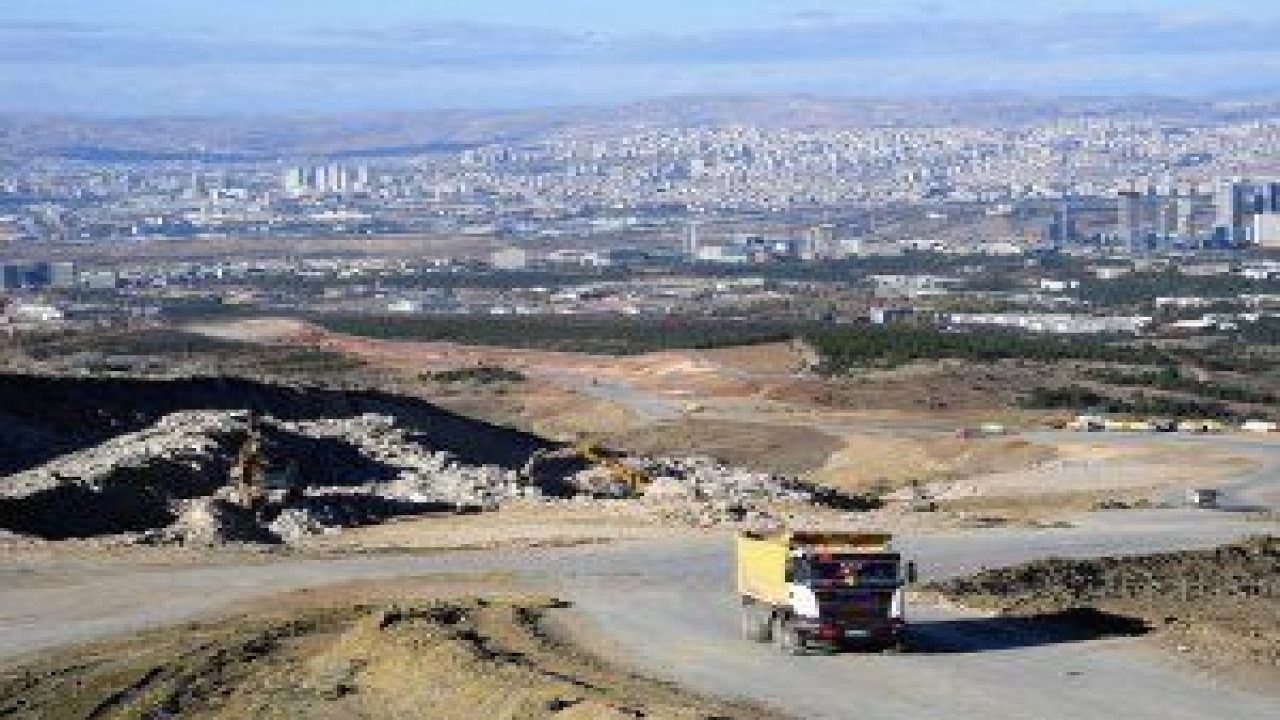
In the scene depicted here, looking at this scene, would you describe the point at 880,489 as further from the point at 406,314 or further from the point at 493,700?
the point at 406,314

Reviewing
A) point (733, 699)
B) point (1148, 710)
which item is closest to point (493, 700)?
point (733, 699)

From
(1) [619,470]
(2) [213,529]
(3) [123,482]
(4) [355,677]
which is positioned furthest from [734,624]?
(1) [619,470]

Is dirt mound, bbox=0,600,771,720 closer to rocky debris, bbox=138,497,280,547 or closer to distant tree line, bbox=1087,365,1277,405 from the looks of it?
rocky debris, bbox=138,497,280,547

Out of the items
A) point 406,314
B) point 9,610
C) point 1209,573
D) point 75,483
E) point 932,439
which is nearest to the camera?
point 9,610

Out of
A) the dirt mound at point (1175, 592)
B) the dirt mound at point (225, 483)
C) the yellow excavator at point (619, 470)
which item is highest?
the dirt mound at point (1175, 592)

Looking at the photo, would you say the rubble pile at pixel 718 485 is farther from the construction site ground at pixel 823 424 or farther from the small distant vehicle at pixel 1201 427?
the small distant vehicle at pixel 1201 427

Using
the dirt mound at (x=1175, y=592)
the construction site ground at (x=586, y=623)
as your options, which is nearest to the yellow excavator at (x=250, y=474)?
the construction site ground at (x=586, y=623)
